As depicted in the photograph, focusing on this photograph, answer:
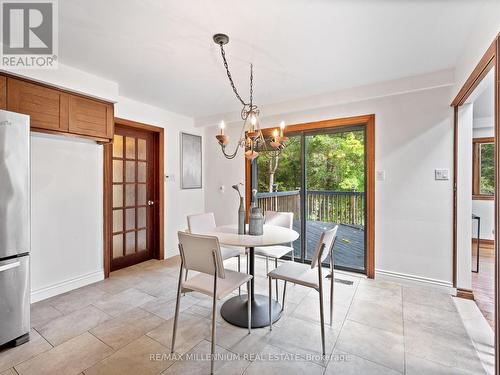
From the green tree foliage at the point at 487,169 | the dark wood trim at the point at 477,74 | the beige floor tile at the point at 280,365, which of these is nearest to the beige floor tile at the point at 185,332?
the beige floor tile at the point at 280,365

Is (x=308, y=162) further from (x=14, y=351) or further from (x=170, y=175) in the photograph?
(x=14, y=351)

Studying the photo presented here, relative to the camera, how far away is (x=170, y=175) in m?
4.06

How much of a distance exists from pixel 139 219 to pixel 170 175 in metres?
0.83

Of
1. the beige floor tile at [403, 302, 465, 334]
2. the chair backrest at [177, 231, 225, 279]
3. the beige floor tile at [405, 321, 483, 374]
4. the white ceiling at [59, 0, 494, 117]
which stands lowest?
the beige floor tile at [405, 321, 483, 374]

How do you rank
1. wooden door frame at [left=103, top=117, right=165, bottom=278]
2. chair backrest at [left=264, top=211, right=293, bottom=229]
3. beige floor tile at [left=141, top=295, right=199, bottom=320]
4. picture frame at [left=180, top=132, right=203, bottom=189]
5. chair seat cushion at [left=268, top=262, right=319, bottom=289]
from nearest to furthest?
chair seat cushion at [left=268, top=262, right=319, bottom=289] → beige floor tile at [left=141, top=295, right=199, bottom=320] → chair backrest at [left=264, top=211, right=293, bottom=229] → wooden door frame at [left=103, top=117, right=165, bottom=278] → picture frame at [left=180, top=132, right=203, bottom=189]

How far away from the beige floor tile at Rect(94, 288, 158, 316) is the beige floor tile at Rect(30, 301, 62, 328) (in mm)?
344

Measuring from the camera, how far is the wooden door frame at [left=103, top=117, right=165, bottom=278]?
10.6 feet

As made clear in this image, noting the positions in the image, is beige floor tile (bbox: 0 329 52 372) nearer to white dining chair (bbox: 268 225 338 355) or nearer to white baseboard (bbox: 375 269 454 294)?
white dining chair (bbox: 268 225 338 355)

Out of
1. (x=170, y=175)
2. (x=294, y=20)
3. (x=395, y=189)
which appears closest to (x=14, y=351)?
(x=170, y=175)

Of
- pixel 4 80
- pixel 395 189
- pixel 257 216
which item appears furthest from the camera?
pixel 395 189

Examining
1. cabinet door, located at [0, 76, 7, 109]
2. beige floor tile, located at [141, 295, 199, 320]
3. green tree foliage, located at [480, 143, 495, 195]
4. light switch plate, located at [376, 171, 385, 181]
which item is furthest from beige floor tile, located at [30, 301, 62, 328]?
green tree foliage, located at [480, 143, 495, 195]

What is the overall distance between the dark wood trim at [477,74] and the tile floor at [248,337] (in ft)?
6.68

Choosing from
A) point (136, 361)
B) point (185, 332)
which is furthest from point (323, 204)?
point (136, 361)

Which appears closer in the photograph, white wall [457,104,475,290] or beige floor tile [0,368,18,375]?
beige floor tile [0,368,18,375]
